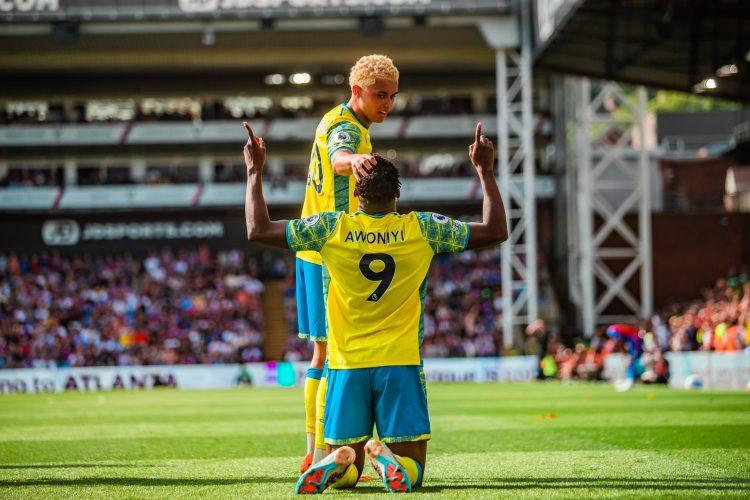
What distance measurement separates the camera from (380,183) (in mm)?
6277

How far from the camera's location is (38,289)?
4078cm

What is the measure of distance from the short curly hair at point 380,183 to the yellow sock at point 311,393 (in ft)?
4.64

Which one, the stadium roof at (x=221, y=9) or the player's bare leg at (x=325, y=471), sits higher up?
the stadium roof at (x=221, y=9)

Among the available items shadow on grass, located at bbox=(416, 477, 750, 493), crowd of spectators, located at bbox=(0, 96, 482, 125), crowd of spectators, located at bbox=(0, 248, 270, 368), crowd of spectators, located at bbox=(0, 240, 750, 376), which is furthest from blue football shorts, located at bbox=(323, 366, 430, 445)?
crowd of spectators, located at bbox=(0, 96, 482, 125)

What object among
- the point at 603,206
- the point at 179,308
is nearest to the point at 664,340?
the point at 603,206

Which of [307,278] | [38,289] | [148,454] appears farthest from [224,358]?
[307,278]

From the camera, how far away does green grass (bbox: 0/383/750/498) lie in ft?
21.2

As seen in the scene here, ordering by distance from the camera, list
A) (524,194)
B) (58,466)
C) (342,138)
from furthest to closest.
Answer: (524,194)
(58,466)
(342,138)

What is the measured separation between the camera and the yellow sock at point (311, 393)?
714 centimetres

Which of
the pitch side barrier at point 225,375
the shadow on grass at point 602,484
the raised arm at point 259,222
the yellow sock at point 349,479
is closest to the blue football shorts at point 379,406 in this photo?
the yellow sock at point 349,479

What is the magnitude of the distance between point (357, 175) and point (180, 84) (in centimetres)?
4164

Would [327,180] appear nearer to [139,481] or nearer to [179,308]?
[139,481]

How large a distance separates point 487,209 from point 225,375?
27.1 m

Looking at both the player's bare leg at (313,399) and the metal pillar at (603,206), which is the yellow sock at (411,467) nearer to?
the player's bare leg at (313,399)
